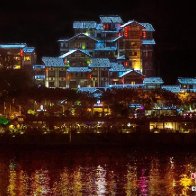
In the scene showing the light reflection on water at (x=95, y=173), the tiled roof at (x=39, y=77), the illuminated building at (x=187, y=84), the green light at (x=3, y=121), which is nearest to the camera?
the light reflection on water at (x=95, y=173)

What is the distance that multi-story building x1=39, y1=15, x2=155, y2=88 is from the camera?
169ft

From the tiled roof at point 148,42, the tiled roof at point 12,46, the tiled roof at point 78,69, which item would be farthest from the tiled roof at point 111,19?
the tiled roof at point 12,46

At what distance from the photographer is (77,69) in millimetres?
51656

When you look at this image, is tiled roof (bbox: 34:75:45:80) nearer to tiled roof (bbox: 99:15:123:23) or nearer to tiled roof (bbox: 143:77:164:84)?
tiled roof (bbox: 99:15:123:23)

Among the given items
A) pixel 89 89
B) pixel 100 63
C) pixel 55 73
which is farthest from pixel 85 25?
pixel 89 89

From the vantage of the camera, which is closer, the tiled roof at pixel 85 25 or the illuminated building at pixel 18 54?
the illuminated building at pixel 18 54

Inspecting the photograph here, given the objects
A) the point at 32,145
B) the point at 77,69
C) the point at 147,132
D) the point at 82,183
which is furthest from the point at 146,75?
the point at 82,183

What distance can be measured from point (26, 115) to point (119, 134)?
6.76 metres

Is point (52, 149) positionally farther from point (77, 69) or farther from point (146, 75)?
point (146, 75)

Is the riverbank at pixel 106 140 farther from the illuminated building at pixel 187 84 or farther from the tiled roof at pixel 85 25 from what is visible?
the tiled roof at pixel 85 25

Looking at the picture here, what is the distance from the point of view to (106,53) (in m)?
54.4

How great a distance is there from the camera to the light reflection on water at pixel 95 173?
94.7ft

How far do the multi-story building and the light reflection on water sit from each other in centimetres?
1208

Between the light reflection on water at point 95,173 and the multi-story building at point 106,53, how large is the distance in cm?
1208
